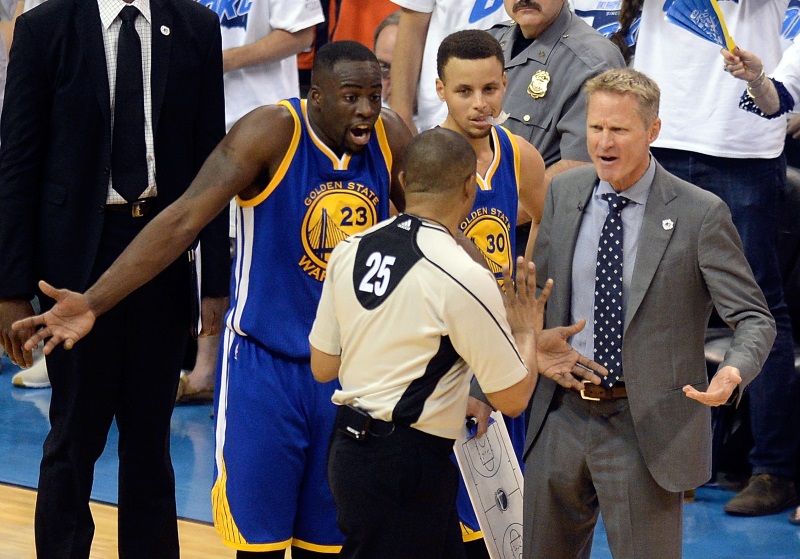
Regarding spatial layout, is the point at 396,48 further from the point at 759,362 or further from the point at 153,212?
the point at 759,362

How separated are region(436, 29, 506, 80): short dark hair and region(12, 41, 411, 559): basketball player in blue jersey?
480 millimetres

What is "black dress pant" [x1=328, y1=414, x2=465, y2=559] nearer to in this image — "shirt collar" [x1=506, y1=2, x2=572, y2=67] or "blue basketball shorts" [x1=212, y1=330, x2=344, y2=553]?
"blue basketball shorts" [x1=212, y1=330, x2=344, y2=553]

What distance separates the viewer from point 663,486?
3.50 metres

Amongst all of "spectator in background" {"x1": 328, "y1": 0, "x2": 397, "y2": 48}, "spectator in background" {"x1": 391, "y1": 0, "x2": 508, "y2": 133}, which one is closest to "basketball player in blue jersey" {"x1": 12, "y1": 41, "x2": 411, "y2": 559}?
"spectator in background" {"x1": 391, "y1": 0, "x2": 508, "y2": 133}

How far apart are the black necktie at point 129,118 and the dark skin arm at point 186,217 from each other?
1.10ft

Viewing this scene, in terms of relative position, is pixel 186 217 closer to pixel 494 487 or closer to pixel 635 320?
pixel 494 487

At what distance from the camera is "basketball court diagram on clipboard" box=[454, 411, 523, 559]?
369 centimetres

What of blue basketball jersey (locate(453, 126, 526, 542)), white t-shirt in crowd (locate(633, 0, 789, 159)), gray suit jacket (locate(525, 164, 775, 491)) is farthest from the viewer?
white t-shirt in crowd (locate(633, 0, 789, 159))

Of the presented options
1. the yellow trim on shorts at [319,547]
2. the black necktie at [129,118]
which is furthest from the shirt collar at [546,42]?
the yellow trim on shorts at [319,547]

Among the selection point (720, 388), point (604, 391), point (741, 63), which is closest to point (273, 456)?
point (604, 391)

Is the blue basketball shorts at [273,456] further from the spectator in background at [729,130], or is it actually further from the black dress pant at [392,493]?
the spectator in background at [729,130]

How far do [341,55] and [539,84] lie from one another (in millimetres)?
1363

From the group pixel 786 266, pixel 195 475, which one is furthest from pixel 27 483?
pixel 786 266

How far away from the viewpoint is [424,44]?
5559 mm
